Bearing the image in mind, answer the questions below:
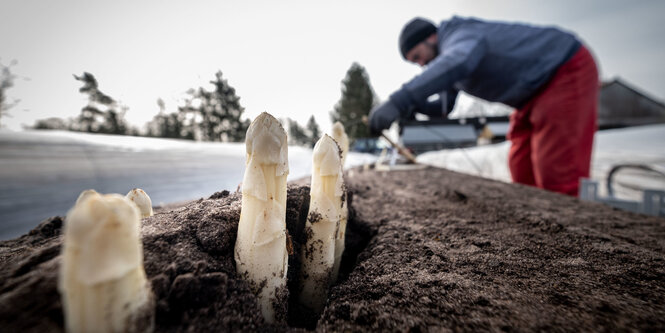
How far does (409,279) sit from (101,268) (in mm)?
663

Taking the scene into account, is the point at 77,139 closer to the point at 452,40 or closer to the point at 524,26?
the point at 452,40

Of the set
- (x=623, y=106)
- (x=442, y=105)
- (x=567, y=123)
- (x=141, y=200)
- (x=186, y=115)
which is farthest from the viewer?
(x=623, y=106)

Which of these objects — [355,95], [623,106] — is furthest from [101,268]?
[623,106]

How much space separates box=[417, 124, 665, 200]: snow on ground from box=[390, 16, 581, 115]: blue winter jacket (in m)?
2.13

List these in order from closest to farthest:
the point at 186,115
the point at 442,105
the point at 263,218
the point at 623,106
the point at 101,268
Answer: the point at 101,268, the point at 263,218, the point at 186,115, the point at 442,105, the point at 623,106

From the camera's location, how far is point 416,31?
302 centimetres

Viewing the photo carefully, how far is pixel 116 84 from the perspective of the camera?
815 mm

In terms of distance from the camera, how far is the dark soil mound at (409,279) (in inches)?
16.6

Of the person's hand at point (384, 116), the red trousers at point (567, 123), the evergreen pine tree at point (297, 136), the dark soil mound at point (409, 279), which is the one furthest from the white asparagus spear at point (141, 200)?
the red trousers at point (567, 123)

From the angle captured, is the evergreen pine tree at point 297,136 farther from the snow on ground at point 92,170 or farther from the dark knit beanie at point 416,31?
the dark knit beanie at point 416,31

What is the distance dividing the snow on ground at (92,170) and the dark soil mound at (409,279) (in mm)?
525

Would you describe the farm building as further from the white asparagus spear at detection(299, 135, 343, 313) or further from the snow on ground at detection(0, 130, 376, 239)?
the snow on ground at detection(0, 130, 376, 239)

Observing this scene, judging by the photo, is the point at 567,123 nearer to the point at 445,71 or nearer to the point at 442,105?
the point at 445,71

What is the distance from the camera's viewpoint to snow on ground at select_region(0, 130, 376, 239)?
110 centimetres
